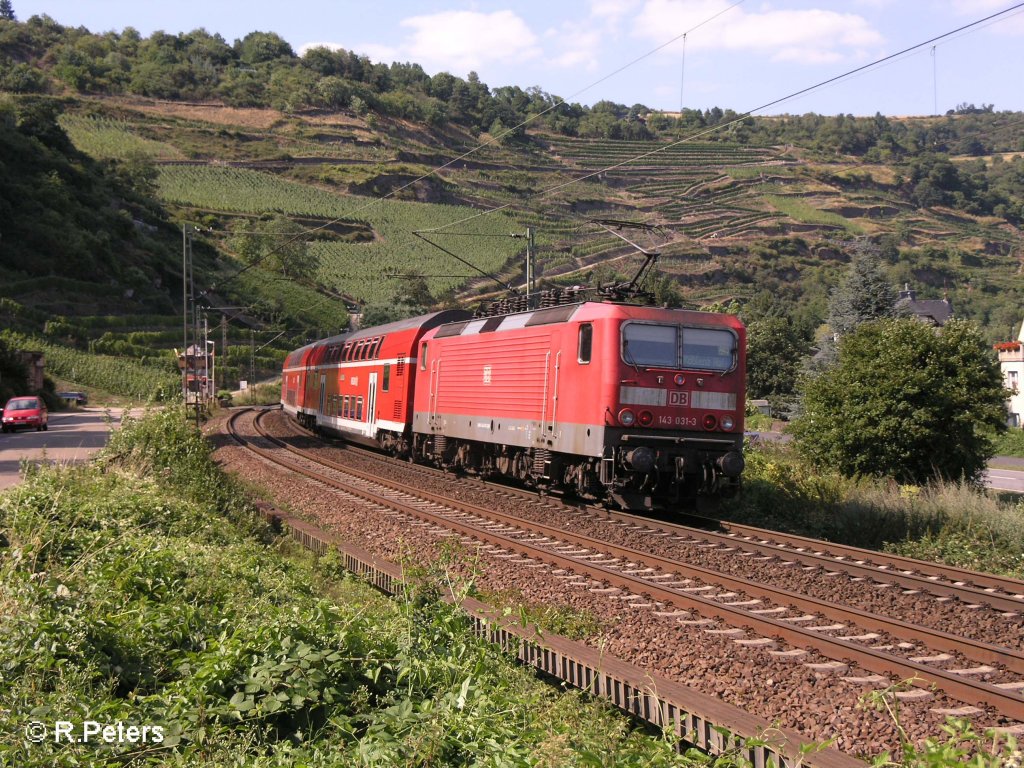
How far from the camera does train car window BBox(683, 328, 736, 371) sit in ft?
48.7

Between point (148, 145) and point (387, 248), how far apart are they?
40.2 m

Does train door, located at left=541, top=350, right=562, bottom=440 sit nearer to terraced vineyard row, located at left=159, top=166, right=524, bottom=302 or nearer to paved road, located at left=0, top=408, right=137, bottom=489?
paved road, located at left=0, top=408, right=137, bottom=489

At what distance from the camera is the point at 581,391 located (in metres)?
14.9

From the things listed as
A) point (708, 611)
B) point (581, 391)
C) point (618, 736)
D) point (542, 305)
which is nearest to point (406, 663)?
point (618, 736)

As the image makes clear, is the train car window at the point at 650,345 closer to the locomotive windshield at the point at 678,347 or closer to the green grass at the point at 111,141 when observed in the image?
the locomotive windshield at the point at 678,347

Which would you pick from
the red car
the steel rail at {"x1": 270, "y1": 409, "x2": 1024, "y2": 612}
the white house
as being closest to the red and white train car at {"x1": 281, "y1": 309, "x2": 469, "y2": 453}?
the red car

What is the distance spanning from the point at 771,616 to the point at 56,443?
23348mm

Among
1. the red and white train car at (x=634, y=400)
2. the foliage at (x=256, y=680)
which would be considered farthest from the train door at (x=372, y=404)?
the foliage at (x=256, y=680)

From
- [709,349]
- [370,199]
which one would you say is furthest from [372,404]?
[370,199]

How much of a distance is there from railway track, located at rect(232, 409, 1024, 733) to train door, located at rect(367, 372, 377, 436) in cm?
1368

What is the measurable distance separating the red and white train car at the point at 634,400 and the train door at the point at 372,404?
431 inches

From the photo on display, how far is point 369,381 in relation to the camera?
91.9ft

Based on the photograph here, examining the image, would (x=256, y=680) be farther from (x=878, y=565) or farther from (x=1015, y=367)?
(x=1015, y=367)

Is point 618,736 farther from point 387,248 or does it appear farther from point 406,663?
point 387,248
